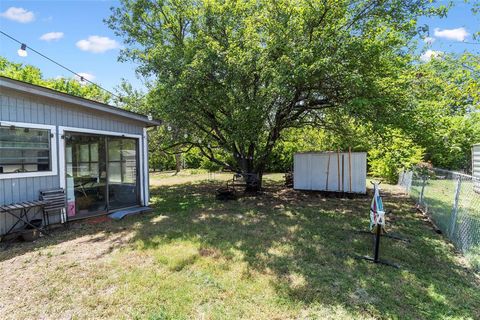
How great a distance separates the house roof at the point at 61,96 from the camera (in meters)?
4.68

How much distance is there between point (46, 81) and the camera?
20.4 metres

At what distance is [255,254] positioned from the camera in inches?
165

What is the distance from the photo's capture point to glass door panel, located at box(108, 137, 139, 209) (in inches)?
265

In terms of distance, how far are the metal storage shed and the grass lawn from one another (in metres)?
3.59

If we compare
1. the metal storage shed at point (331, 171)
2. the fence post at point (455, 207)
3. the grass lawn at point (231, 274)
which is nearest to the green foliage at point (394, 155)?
the metal storage shed at point (331, 171)

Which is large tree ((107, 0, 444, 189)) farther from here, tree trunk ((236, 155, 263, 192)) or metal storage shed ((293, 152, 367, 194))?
metal storage shed ((293, 152, 367, 194))

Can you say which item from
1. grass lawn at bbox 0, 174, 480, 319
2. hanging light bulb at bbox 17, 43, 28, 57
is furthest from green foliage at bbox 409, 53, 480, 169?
hanging light bulb at bbox 17, 43, 28, 57

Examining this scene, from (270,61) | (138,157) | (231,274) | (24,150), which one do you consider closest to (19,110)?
(24,150)

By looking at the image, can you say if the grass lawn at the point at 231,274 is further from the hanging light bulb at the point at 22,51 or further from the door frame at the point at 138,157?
the hanging light bulb at the point at 22,51

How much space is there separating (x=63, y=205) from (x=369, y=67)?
7.63m

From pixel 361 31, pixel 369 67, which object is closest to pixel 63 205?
pixel 369 67

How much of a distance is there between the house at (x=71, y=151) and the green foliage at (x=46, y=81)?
14.7 m

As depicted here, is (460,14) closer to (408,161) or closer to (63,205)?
(408,161)

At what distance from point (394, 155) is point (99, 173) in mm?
9979
